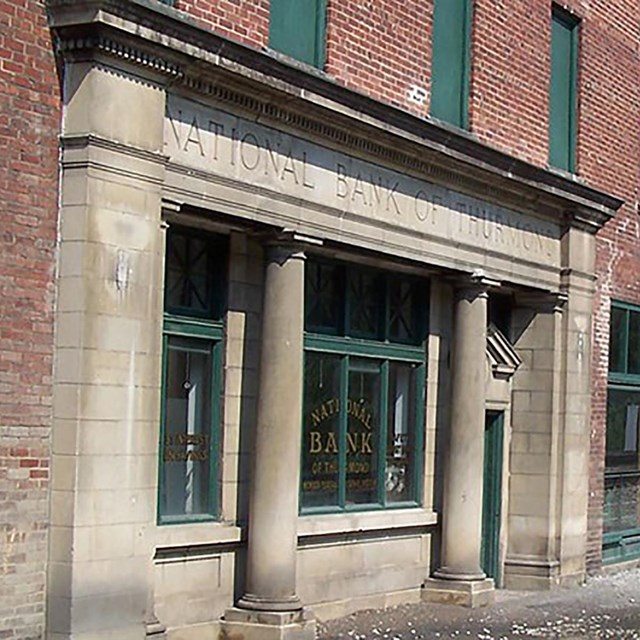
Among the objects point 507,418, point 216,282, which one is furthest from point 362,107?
point 507,418

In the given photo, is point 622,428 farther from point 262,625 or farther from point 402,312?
point 262,625

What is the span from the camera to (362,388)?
15789 mm

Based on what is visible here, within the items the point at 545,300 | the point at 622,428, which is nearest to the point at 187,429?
the point at 545,300

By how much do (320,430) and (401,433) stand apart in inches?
72.8

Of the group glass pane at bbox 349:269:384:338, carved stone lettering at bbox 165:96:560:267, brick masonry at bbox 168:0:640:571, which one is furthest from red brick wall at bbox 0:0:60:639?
glass pane at bbox 349:269:384:338

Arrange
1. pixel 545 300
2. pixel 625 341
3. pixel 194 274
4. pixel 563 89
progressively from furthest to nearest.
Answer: pixel 625 341 → pixel 563 89 → pixel 545 300 → pixel 194 274

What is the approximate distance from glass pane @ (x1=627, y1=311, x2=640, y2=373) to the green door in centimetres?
379

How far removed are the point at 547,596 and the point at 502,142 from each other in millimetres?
5436

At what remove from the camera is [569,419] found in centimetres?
1864

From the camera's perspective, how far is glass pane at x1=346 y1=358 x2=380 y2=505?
15562 millimetres

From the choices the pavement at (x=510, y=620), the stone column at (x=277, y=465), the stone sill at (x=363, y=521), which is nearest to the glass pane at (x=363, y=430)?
the stone sill at (x=363, y=521)

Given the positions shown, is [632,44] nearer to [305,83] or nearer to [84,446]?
[305,83]

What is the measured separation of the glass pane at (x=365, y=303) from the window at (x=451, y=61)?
6.47ft

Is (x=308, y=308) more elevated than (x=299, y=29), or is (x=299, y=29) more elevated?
(x=299, y=29)
